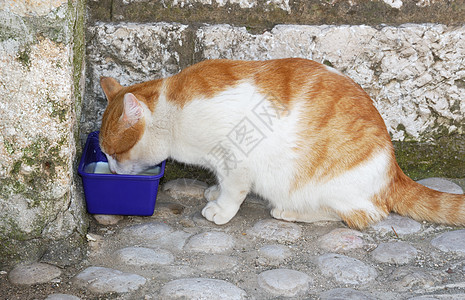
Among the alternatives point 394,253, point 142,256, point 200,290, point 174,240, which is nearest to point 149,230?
point 174,240

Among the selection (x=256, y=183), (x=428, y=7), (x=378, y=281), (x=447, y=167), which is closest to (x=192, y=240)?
(x=256, y=183)

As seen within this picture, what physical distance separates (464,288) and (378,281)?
38cm

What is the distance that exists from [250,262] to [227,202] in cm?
45

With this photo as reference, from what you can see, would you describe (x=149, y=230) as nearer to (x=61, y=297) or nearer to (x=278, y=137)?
(x=61, y=297)

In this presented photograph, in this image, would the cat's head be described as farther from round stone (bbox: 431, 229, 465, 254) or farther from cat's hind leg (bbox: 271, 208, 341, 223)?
round stone (bbox: 431, 229, 465, 254)

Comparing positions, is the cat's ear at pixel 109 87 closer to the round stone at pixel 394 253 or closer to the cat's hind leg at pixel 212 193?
the cat's hind leg at pixel 212 193

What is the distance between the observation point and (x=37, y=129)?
2340 mm

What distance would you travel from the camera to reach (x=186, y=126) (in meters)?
2.71

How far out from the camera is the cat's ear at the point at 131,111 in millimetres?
2602

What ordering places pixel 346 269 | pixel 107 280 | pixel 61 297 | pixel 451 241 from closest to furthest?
1. pixel 61 297
2. pixel 107 280
3. pixel 346 269
4. pixel 451 241

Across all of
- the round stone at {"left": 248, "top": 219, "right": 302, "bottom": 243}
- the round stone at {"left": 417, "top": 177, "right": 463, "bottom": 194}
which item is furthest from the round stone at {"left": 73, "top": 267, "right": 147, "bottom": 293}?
the round stone at {"left": 417, "top": 177, "right": 463, "bottom": 194}

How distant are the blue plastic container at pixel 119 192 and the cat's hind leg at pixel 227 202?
0.33 metres

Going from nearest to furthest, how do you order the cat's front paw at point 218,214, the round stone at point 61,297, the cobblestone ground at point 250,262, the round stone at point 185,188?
the round stone at point 61,297
the cobblestone ground at point 250,262
the cat's front paw at point 218,214
the round stone at point 185,188

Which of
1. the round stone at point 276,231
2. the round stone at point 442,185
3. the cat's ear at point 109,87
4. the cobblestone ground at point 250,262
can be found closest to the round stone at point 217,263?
the cobblestone ground at point 250,262
